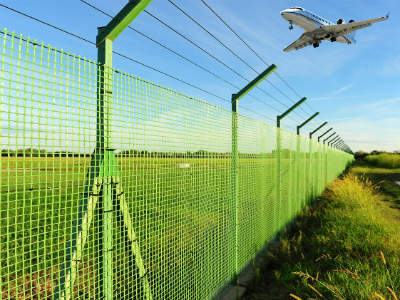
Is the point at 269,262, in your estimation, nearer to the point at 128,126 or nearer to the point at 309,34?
the point at 128,126

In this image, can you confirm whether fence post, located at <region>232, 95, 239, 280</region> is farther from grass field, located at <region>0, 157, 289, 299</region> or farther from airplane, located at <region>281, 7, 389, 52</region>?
airplane, located at <region>281, 7, 389, 52</region>

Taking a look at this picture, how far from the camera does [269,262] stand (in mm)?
4191

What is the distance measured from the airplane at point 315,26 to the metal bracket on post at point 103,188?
2525 centimetres

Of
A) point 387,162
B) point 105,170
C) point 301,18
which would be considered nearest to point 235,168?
point 105,170

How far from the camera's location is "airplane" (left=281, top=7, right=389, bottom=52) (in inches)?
910

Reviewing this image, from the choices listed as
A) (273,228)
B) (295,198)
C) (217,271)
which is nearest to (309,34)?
(295,198)

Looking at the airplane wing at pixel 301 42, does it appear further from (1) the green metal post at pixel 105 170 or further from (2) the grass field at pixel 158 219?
(1) the green metal post at pixel 105 170

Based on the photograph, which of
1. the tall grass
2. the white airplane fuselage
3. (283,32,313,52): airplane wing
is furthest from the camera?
the tall grass

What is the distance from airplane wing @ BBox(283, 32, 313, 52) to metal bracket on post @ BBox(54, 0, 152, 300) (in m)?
26.1

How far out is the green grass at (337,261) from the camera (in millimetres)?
2691

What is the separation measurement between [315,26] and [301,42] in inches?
92.0

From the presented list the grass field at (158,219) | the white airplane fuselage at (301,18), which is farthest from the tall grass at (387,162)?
the grass field at (158,219)

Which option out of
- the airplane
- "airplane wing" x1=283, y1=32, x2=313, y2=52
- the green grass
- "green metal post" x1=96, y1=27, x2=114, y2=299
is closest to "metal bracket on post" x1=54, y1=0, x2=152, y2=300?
"green metal post" x1=96, y1=27, x2=114, y2=299

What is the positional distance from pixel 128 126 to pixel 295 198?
18.7 ft
